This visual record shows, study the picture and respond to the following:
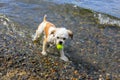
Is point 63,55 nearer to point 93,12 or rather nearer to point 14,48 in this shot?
point 14,48

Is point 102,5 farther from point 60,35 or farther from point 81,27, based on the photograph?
point 60,35

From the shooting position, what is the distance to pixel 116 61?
28.2 feet

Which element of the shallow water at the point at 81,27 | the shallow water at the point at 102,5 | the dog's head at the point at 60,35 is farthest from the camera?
the shallow water at the point at 102,5

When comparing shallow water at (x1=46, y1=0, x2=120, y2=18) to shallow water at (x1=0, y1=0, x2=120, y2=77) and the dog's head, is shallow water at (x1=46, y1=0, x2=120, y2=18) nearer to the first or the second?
shallow water at (x1=0, y1=0, x2=120, y2=77)

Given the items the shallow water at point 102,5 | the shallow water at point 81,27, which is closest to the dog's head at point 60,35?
the shallow water at point 81,27

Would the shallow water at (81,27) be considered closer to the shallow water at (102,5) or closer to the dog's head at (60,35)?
the shallow water at (102,5)

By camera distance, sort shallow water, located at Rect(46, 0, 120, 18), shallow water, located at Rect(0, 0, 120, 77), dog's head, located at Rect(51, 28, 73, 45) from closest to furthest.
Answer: dog's head, located at Rect(51, 28, 73, 45) < shallow water, located at Rect(0, 0, 120, 77) < shallow water, located at Rect(46, 0, 120, 18)

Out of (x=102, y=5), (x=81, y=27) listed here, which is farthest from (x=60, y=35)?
(x=102, y=5)

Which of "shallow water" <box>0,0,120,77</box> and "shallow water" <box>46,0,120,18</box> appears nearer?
"shallow water" <box>0,0,120,77</box>

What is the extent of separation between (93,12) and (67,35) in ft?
22.7

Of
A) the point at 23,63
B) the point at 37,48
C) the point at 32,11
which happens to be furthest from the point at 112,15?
the point at 23,63

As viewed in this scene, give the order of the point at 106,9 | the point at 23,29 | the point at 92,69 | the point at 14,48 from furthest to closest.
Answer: the point at 106,9 < the point at 23,29 < the point at 14,48 < the point at 92,69

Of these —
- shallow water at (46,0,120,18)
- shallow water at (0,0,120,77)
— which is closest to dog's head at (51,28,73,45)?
shallow water at (0,0,120,77)

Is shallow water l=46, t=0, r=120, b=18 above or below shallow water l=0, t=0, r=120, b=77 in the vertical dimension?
above
